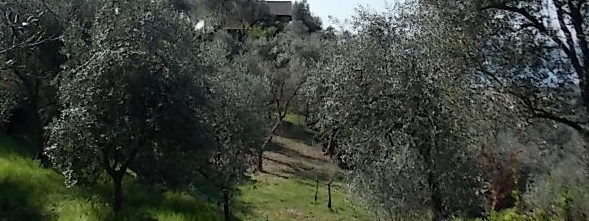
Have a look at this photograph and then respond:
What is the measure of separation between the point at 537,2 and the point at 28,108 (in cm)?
2114

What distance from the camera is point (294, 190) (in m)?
36.7

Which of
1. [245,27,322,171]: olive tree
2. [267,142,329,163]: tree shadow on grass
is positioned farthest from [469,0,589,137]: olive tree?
[267,142,329,163]: tree shadow on grass

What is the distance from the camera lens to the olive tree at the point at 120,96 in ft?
56.7

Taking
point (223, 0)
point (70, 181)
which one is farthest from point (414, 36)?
point (223, 0)

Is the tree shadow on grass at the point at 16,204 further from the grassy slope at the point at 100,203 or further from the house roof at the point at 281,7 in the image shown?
the house roof at the point at 281,7

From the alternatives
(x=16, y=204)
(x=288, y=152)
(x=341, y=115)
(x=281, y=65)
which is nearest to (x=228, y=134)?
(x=341, y=115)

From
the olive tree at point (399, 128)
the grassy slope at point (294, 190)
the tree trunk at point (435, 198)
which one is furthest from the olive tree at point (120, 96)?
the grassy slope at point (294, 190)

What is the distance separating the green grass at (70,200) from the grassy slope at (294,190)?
230 inches

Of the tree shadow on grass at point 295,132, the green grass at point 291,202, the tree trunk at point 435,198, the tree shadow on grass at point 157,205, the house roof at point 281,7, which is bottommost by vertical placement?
the green grass at point 291,202

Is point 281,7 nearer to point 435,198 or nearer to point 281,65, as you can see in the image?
point 281,65

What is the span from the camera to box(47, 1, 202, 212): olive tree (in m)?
17.3

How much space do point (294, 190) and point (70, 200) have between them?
19.4 meters

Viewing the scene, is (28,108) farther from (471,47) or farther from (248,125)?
(471,47)

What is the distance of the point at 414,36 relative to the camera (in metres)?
17.3
